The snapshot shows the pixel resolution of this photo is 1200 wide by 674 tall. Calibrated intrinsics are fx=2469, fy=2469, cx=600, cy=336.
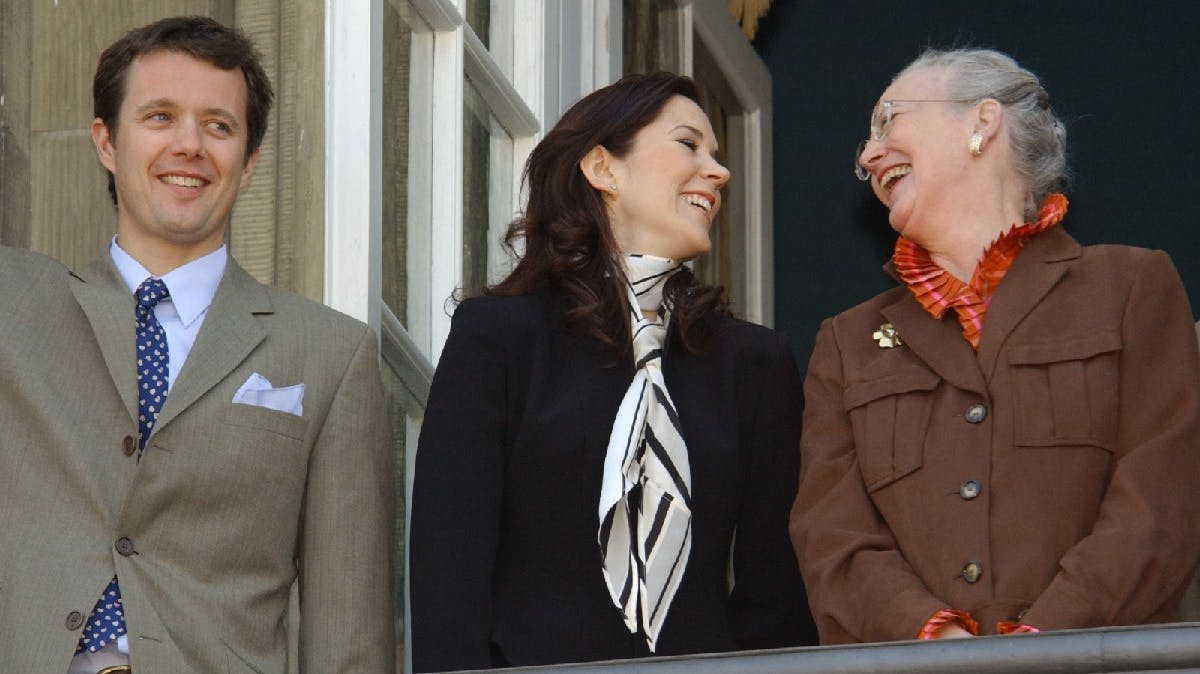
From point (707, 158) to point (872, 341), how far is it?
46cm

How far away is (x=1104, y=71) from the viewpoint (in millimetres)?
7051

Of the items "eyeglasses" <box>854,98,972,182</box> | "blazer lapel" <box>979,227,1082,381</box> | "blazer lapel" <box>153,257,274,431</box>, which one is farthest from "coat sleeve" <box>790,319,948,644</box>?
"blazer lapel" <box>153,257,274,431</box>

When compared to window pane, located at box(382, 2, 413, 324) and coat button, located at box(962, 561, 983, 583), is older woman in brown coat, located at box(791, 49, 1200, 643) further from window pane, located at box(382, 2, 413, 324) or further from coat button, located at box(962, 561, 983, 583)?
window pane, located at box(382, 2, 413, 324)

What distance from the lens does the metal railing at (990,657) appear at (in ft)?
8.41

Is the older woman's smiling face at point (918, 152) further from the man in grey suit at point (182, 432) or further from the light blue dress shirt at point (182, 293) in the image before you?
the light blue dress shirt at point (182, 293)

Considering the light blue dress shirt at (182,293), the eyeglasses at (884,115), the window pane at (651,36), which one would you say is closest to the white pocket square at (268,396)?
the light blue dress shirt at (182,293)

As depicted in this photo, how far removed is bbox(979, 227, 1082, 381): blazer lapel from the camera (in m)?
3.74

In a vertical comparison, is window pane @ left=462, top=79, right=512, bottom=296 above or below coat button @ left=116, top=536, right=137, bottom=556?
above

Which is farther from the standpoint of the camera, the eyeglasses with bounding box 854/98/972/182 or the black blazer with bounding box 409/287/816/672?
the eyeglasses with bounding box 854/98/972/182

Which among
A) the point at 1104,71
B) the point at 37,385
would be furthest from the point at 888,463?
the point at 1104,71

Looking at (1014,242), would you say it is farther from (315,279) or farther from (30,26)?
(30,26)

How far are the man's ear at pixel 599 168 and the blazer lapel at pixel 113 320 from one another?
32.0 inches

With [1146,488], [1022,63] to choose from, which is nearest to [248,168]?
[1146,488]

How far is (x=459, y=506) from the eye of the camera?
367cm
